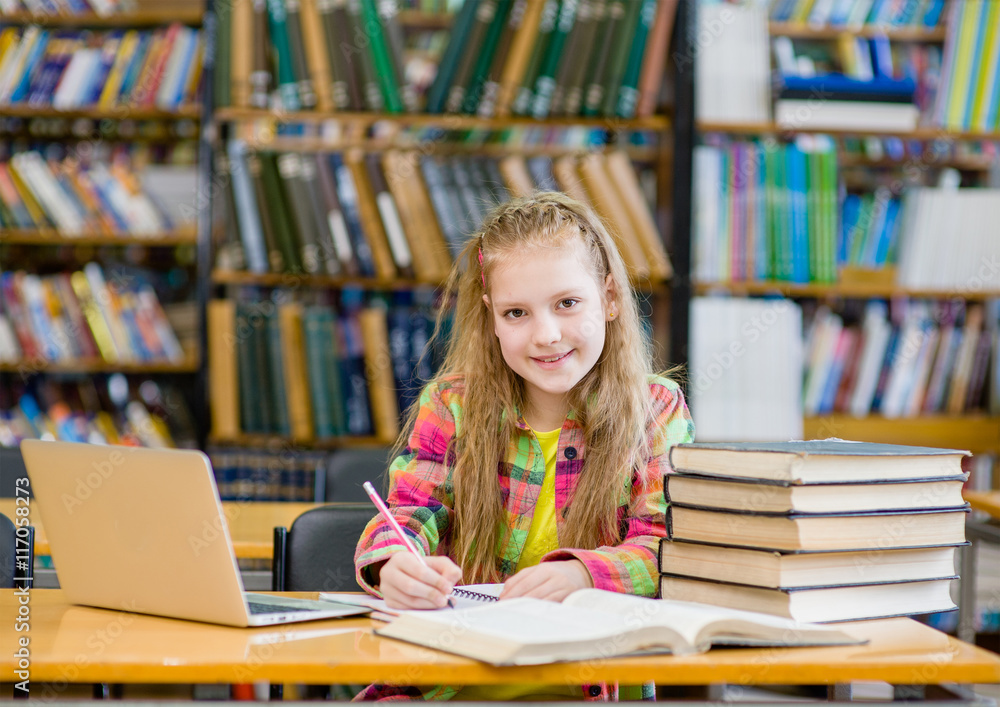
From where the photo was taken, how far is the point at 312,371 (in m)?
2.94

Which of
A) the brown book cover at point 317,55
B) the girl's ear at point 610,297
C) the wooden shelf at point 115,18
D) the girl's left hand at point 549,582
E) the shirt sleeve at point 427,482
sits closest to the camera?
the girl's left hand at point 549,582

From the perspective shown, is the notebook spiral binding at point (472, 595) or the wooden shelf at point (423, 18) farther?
the wooden shelf at point (423, 18)

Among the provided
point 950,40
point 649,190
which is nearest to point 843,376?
point 649,190

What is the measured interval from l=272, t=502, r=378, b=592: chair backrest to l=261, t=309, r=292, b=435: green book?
4.41ft

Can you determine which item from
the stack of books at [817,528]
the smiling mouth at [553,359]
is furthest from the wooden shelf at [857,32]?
the stack of books at [817,528]

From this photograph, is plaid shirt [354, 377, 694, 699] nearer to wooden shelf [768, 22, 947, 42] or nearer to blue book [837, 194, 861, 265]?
blue book [837, 194, 861, 265]

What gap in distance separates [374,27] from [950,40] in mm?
1820

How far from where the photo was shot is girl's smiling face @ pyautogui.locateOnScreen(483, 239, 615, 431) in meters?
1.34

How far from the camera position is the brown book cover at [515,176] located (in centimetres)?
293

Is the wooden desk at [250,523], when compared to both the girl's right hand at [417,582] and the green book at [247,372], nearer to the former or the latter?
the girl's right hand at [417,582]

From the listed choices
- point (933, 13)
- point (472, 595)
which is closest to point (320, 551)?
point (472, 595)

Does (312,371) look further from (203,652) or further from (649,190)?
(203,652)

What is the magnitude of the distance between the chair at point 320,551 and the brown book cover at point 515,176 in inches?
59.2

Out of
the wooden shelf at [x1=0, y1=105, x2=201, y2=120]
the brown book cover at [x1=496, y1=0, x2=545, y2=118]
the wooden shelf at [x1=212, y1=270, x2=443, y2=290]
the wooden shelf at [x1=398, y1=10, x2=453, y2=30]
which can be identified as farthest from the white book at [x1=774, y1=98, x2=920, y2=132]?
the wooden shelf at [x1=0, y1=105, x2=201, y2=120]
